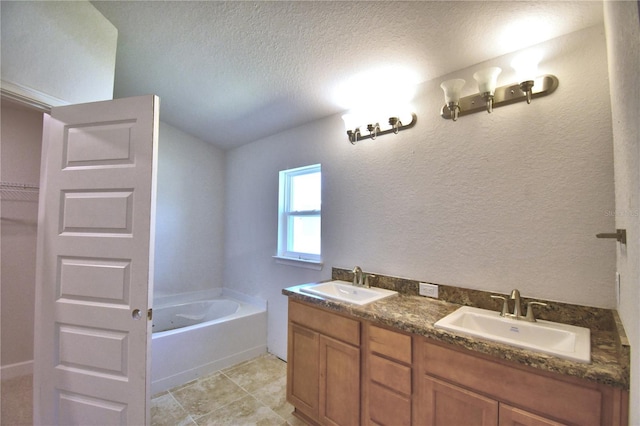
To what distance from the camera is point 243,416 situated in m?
1.92

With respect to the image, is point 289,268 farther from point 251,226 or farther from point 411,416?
point 411,416

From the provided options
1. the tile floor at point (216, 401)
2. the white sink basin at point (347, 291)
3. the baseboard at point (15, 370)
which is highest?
the white sink basin at point (347, 291)

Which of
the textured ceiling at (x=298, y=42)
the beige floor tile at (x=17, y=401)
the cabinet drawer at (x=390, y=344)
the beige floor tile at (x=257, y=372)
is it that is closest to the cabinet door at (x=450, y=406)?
the cabinet drawer at (x=390, y=344)

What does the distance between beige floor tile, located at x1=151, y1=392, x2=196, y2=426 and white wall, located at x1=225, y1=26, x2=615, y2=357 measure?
1350mm

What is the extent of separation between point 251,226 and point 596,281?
9.66 feet

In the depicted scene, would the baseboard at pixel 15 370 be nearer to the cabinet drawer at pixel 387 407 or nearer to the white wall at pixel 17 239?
the white wall at pixel 17 239

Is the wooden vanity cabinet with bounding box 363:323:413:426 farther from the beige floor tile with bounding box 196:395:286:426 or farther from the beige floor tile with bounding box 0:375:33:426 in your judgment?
the beige floor tile with bounding box 0:375:33:426

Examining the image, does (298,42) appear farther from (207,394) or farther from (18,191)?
(207,394)

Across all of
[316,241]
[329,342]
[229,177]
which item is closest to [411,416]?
[329,342]

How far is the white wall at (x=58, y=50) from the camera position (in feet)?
4.57

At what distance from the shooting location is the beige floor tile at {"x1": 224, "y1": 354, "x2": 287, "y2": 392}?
2.34 m

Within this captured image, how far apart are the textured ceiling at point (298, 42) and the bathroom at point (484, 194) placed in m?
0.17

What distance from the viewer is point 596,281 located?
1.26 m

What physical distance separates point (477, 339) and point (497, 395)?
210 millimetres
